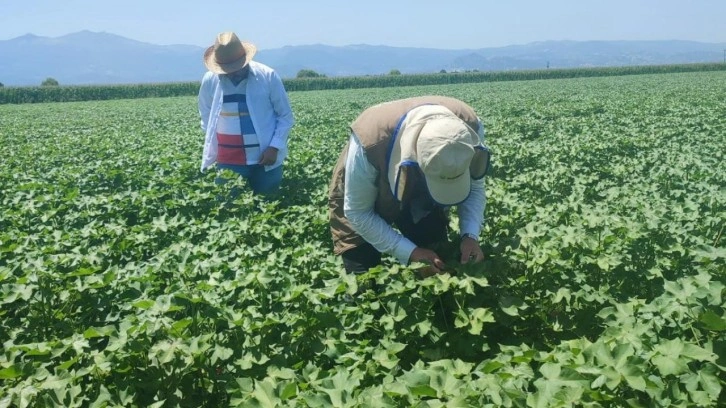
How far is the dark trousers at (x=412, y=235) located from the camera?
3193 millimetres

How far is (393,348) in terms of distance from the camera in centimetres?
220

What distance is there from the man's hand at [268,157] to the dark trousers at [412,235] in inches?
80.4

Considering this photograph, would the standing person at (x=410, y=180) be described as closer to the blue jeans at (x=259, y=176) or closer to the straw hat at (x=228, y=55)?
the straw hat at (x=228, y=55)

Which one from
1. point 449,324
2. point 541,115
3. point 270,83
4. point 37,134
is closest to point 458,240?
point 449,324

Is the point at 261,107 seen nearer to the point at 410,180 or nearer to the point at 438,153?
the point at 410,180

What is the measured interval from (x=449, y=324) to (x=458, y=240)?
0.52m

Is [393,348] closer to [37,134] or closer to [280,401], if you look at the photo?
[280,401]

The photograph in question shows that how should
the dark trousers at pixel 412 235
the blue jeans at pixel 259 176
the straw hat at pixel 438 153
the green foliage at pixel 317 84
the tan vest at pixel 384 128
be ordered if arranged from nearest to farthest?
the straw hat at pixel 438 153 < the tan vest at pixel 384 128 < the dark trousers at pixel 412 235 < the blue jeans at pixel 259 176 < the green foliage at pixel 317 84

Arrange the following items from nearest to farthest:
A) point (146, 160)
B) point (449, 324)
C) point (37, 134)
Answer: point (449, 324), point (146, 160), point (37, 134)

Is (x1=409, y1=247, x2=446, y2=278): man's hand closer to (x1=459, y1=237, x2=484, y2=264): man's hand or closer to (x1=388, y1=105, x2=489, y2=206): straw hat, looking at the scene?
(x1=459, y1=237, x2=484, y2=264): man's hand

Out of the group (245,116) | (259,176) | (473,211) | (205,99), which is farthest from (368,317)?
(205,99)

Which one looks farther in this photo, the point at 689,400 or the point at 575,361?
the point at 575,361

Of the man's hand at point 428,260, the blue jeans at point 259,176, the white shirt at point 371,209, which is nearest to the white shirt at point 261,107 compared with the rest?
the blue jeans at point 259,176

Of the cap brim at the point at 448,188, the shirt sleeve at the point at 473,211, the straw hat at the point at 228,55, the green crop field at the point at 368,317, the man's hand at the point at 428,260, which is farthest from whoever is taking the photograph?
the straw hat at the point at 228,55
